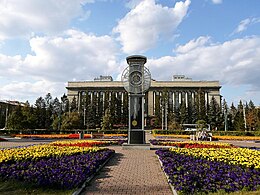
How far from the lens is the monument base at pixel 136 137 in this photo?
13.3m

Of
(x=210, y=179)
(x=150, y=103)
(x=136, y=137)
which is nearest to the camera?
(x=210, y=179)

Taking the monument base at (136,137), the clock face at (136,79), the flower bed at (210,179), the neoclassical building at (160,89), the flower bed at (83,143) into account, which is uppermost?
the neoclassical building at (160,89)

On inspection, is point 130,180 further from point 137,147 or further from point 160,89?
point 160,89

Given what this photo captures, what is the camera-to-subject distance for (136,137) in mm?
13352

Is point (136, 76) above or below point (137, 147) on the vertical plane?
above

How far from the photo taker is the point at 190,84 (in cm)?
6788

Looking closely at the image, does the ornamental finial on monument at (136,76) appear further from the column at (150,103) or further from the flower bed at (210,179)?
the column at (150,103)

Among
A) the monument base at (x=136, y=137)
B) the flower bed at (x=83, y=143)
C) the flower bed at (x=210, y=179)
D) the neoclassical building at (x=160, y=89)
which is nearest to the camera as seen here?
the flower bed at (x=210, y=179)

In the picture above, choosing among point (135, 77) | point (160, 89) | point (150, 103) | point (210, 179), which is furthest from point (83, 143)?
point (150, 103)

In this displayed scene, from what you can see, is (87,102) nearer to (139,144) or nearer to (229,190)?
(139,144)

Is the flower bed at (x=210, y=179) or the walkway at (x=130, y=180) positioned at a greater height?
the flower bed at (x=210, y=179)

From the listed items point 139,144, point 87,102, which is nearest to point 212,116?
point 87,102

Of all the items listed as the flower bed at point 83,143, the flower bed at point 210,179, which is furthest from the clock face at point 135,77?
the flower bed at point 210,179

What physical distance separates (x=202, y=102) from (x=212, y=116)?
459 cm
